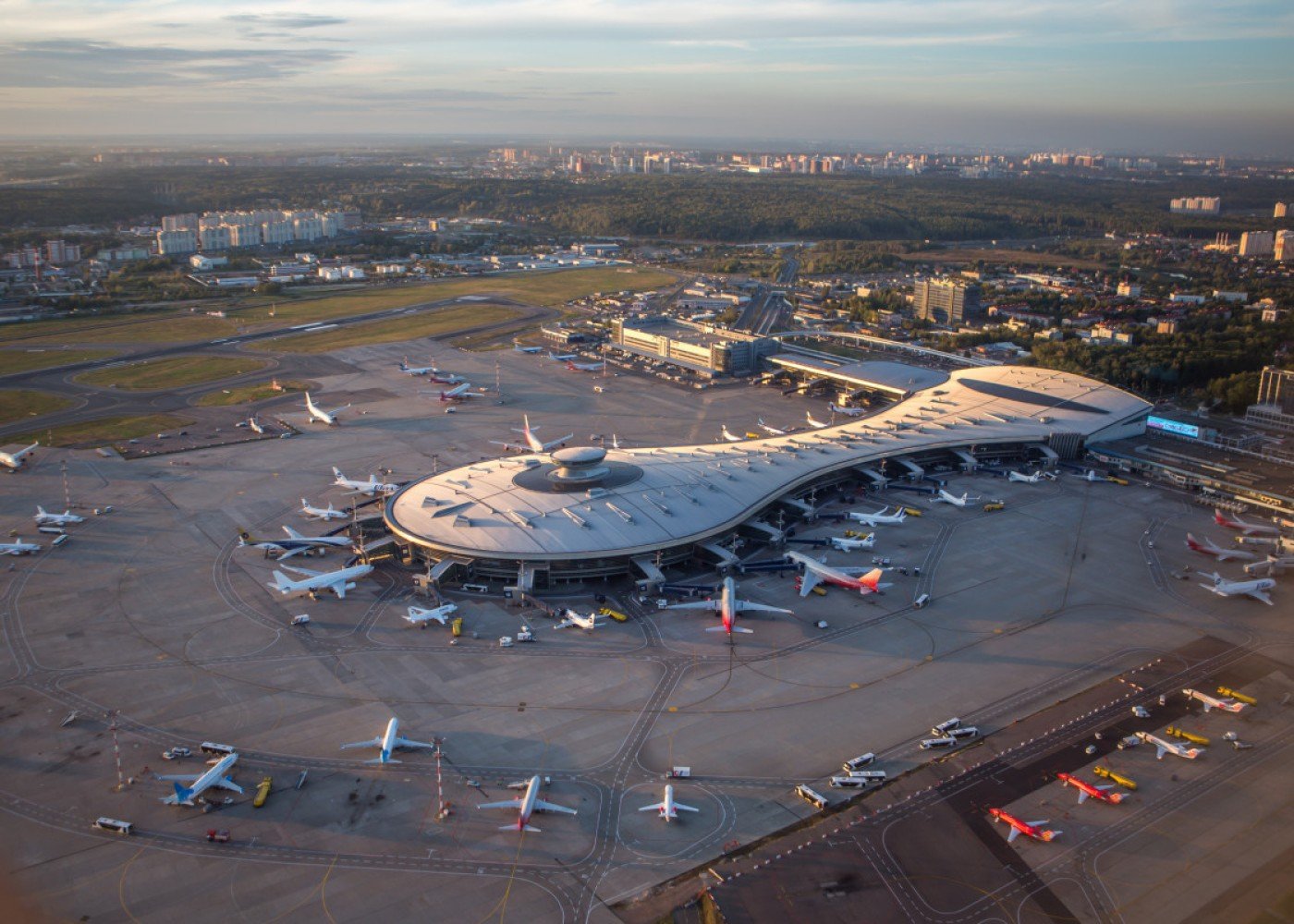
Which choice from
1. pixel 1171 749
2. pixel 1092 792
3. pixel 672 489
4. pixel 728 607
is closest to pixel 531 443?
pixel 672 489

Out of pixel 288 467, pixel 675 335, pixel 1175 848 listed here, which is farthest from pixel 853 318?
pixel 1175 848

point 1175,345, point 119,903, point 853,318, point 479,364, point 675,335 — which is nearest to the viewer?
point 119,903

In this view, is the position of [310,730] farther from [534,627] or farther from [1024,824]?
[1024,824]

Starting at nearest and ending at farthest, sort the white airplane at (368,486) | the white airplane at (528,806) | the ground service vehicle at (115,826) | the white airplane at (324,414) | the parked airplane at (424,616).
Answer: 1. the ground service vehicle at (115,826)
2. the white airplane at (528,806)
3. the parked airplane at (424,616)
4. the white airplane at (368,486)
5. the white airplane at (324,414)

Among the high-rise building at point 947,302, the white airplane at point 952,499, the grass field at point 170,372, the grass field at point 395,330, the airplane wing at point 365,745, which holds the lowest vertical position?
the airplane wing at point 365,745

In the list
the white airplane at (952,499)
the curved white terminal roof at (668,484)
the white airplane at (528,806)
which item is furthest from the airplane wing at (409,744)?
the white airplane at (952,499)

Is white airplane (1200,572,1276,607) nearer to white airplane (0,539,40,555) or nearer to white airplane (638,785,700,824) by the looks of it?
white airplane (638,785,700,824)

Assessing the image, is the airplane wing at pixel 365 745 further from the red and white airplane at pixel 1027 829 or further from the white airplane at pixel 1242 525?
the white airplane at pixel 1242 525

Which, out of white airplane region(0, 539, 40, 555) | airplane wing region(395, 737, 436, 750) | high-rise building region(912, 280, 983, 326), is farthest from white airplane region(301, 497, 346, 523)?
high-rise building region(912, 280, 983, 326)
